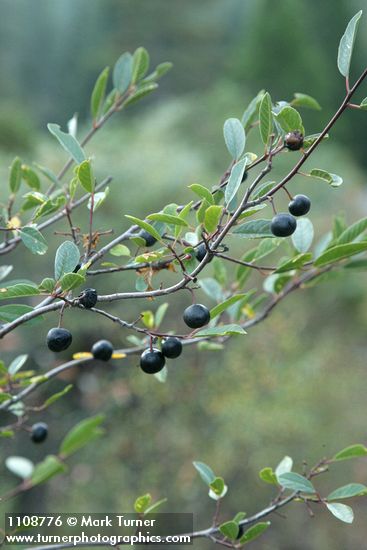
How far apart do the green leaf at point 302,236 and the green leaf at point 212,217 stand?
1.22 ft

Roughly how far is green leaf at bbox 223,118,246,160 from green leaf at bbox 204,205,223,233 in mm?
136

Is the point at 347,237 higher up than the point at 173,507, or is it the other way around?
the point at 347,237

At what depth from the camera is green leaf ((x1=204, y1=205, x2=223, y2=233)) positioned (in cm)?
67

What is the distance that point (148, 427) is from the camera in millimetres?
3754

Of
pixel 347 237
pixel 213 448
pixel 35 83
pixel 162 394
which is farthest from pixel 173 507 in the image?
pixel 35 83

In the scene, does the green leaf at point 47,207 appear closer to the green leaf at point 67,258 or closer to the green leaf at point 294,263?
the green leaf at point 67,258

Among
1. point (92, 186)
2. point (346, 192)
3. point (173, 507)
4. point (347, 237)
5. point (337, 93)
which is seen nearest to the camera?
point (92, 186)

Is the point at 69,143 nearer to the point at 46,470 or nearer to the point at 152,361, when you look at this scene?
the point at 152,361

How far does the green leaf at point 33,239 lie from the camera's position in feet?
2.52

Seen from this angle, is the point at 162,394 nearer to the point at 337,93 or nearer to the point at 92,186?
the point at 92,186

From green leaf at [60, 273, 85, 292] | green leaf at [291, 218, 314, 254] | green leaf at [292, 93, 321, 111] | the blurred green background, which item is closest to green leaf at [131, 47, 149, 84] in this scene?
the blurred green background

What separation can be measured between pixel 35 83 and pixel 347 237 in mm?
14416

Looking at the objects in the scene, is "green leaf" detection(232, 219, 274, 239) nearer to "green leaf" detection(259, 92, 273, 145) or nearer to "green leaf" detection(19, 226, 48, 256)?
"green leaf" detection(259, 92, 273, 145)

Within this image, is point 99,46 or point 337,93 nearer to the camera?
point 337,93
